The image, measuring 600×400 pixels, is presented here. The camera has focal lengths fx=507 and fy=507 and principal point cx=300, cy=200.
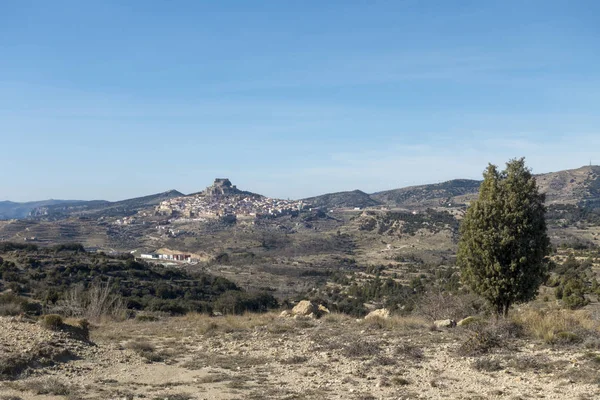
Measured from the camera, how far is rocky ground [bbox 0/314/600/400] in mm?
9969

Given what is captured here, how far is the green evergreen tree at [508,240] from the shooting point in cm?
1495

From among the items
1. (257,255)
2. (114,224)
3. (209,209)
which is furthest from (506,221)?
(209,209)

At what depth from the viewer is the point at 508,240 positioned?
14.7 metres

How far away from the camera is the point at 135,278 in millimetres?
45969

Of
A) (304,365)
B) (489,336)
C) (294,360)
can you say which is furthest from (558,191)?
(304,365)

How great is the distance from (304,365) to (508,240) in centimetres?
693

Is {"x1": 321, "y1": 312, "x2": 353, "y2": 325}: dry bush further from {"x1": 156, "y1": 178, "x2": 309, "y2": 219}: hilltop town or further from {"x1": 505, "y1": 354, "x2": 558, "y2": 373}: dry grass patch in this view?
{"x1": 156, "y1": 178, "x2": 309, "y2": 219}: hilltop town

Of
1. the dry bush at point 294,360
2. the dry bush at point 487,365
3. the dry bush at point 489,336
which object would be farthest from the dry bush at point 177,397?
the dry bush at point 489,336

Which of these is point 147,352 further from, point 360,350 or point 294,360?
point 360,350

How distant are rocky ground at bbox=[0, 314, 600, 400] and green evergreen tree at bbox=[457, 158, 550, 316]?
126 cm

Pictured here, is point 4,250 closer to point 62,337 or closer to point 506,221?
point 62,337

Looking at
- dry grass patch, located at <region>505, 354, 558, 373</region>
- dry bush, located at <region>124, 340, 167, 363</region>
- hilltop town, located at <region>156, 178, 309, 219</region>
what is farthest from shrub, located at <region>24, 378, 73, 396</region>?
hilltop town, located at <region>156, 178, 309, 219</region>

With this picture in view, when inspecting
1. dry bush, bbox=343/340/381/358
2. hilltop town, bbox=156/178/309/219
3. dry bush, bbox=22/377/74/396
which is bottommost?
dry bush, bbox=343/340/381/358

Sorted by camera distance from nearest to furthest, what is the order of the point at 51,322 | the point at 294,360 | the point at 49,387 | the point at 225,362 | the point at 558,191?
the point at 49,387 → the point at 294,360 → the point at 225,362 → the point at 51,322 → the point at 558,191
